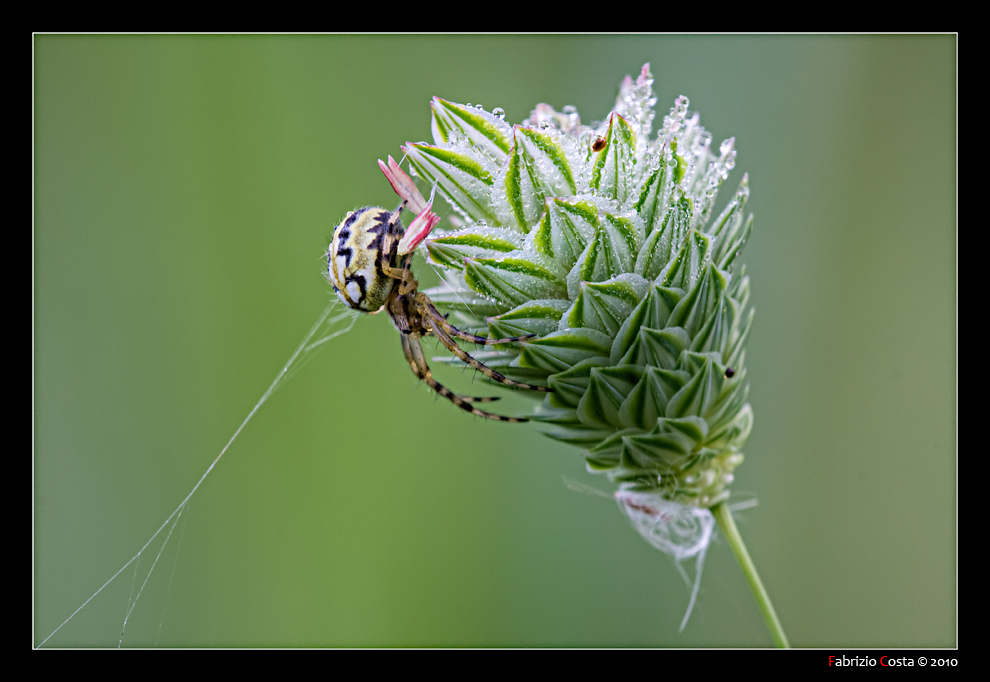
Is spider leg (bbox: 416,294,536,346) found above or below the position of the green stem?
above

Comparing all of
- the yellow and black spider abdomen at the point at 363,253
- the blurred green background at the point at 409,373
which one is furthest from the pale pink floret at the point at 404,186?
the blurred green background at the point at 409,373

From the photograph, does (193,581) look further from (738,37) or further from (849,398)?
(738,37)

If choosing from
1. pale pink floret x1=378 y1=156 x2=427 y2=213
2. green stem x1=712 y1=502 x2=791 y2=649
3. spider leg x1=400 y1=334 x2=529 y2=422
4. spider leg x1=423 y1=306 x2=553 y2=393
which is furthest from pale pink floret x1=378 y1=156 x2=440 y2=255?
green stem x1=712 y1=502 x2=791 y2=649

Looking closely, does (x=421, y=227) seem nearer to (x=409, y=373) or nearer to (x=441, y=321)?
(x=441, y=321)

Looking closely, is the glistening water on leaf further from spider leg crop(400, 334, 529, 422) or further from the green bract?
spider leg crop(400, 334, 529, 422)

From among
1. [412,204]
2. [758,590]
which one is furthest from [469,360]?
[758,590]
